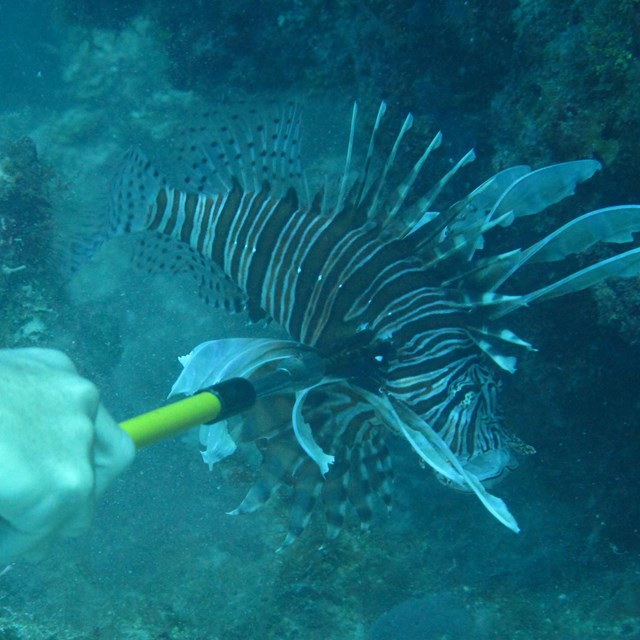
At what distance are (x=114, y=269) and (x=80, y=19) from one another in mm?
4045

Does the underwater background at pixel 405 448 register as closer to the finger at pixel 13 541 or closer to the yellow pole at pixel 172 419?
the yellow pole at pixel 172 419

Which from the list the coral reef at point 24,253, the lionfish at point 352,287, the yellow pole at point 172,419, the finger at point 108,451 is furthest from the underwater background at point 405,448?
the finger at point 108,451

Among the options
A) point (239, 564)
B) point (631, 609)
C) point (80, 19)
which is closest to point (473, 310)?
point (631, 609)

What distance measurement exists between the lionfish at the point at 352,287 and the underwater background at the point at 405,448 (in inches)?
24.6

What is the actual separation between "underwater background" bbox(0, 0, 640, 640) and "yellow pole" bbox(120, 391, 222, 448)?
241 cm

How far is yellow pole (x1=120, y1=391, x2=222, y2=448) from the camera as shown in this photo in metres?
1.33

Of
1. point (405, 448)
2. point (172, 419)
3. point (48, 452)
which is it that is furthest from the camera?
point (405, 448)


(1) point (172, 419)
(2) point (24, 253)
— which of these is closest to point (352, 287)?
(1) point (172, 419)

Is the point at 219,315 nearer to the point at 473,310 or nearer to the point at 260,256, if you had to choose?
the point at 260,256

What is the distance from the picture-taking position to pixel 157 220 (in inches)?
142

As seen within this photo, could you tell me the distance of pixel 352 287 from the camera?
112 inches

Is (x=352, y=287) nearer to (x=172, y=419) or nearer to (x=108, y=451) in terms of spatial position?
(x=172, y=419)

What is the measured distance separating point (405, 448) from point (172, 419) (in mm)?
2972

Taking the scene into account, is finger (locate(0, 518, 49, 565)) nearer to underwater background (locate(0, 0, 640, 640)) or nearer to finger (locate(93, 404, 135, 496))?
finger (locate(93, 404, 135, 496))
